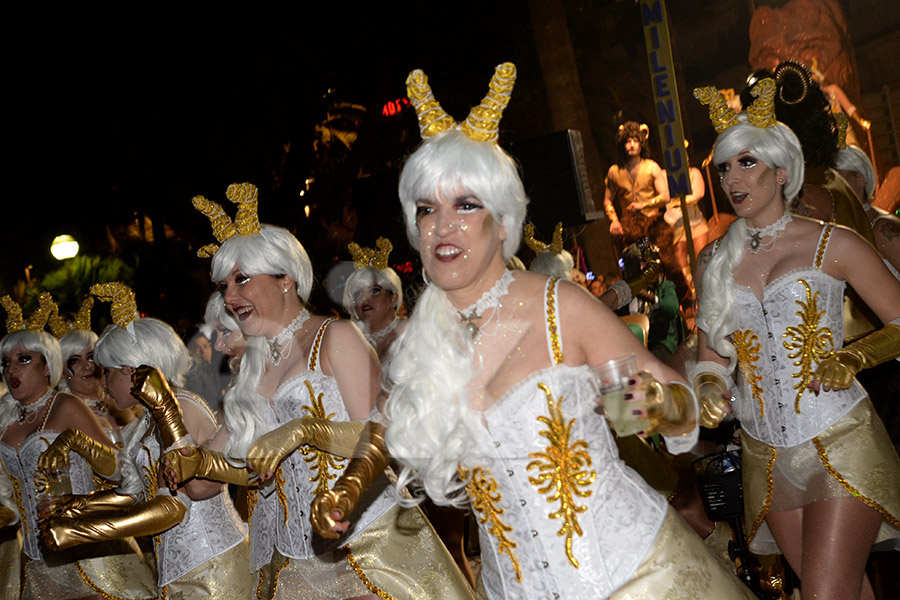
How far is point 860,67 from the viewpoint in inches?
341

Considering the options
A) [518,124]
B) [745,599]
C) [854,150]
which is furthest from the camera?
[518,124]

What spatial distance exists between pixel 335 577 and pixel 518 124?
36.1ft

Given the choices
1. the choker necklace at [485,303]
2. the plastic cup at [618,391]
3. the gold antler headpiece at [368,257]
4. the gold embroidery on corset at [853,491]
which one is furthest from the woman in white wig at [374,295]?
the plastic cup at [618,391]

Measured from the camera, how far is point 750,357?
143 inches

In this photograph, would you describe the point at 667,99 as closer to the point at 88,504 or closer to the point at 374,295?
the point at 374,295

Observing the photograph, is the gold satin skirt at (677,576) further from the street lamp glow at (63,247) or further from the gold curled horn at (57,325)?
the street lamp glow at (63,247)

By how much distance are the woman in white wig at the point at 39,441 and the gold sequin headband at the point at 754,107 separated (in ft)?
12.8

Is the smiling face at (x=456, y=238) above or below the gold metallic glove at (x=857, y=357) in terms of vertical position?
above

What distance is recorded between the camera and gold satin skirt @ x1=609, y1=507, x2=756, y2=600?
2275 millimetres

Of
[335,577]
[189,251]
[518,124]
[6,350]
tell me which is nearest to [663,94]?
[518,124]

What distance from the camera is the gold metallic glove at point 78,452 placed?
506cm

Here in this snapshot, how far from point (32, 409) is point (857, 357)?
492 centimetres

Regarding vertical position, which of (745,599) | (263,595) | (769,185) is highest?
(769,185)

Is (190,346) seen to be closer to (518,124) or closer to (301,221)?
(301,221)
